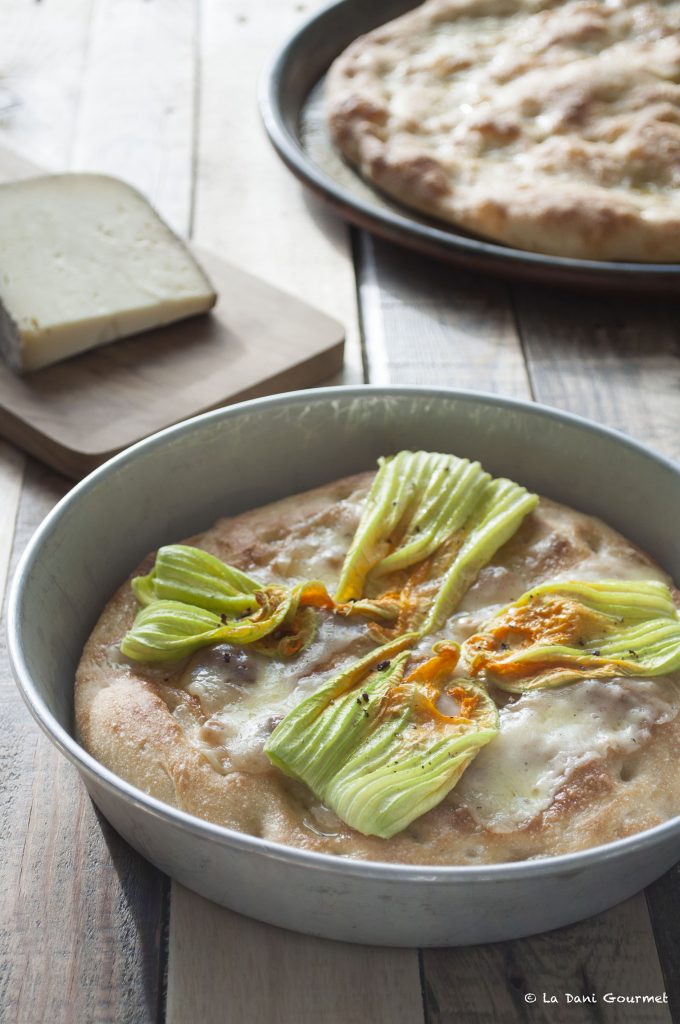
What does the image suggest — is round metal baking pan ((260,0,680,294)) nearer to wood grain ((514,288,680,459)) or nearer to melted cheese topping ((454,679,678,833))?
wood grain ((514,288,680,459))

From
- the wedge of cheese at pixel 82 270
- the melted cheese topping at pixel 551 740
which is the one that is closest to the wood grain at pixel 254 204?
the wedge of cheese at pixel 82 270

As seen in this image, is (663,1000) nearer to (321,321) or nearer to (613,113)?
(321,321)

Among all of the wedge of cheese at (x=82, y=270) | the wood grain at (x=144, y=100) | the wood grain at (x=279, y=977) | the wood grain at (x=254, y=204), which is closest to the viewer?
the wood grain at (x=279, y=977)

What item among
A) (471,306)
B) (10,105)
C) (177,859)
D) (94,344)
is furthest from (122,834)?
(10,105)

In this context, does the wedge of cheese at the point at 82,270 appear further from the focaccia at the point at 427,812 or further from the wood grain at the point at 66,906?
the wood grain at the point at 66,906

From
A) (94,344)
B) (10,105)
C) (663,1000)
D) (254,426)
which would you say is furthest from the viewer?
(10,105)

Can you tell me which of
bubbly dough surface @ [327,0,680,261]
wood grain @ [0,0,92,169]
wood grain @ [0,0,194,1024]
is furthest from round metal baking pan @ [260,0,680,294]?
wood grain @ [0,0,194,1024]
